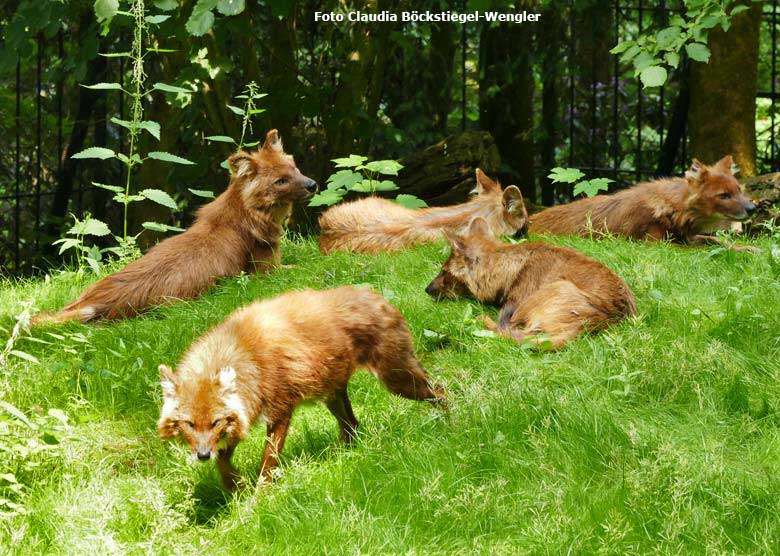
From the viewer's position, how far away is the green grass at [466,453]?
428 cm

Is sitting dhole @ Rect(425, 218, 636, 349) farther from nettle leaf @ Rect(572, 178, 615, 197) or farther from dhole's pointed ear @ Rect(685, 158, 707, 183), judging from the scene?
dhole's pointed ear @ Rect(685, 158, 707, 183)

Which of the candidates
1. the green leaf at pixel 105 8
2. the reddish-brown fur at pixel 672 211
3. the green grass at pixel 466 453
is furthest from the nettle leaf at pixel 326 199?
→ the green leaf at pixel 105 8

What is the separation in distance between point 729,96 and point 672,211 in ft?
5.34

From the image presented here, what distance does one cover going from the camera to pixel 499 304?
7219 millimetres

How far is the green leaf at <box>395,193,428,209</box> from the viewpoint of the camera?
9.90 metres

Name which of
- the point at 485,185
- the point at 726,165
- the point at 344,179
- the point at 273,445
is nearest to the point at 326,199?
the point at 344,179

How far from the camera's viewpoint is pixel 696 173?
30.4 feet

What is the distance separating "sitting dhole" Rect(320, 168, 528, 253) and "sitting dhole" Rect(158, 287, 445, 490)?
3.41 m

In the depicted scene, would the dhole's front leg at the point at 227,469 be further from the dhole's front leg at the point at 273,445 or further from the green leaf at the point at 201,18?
the green leaf at the point at 201,18

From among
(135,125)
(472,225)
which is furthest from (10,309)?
(472,225)

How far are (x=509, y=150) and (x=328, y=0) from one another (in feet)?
9.73

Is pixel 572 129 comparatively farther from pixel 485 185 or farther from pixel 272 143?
pixel 272 143

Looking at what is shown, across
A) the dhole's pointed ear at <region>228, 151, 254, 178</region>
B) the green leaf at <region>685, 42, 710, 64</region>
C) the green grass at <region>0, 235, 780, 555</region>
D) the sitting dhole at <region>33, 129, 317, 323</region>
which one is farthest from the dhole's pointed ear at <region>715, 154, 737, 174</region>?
the dhole's pointed ear at <region>228, 151, 254, 178</region>

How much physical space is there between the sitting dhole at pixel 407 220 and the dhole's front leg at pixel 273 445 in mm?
4127
